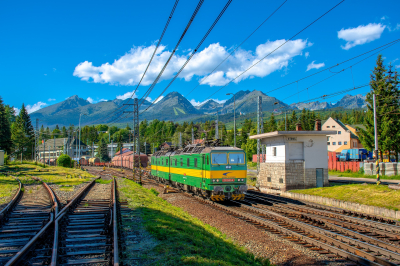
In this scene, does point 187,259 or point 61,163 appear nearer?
point 187,259

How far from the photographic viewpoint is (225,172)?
16.3 metres

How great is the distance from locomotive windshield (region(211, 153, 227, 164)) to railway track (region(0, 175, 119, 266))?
625 centimetres

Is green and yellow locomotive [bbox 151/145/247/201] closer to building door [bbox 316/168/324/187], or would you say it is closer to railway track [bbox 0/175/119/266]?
railway track [bbox 0/175/119/266]

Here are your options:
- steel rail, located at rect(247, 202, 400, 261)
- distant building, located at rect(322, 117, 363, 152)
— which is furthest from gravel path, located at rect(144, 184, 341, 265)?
distant building, located at rect(322, 117, 363, 152)

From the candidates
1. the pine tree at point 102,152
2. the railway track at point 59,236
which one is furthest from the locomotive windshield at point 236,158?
the pine tree at point 102,152

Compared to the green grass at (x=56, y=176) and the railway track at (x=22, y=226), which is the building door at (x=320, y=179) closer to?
the railway track at (x=22, y=226)

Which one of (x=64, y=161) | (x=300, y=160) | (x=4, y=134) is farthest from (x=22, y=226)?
(x=4, y=134)

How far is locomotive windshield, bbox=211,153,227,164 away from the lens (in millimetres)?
16236

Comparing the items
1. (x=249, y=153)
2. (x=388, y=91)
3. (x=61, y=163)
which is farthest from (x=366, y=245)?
(x=249, y=153)

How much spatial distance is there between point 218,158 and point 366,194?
882 centimetres

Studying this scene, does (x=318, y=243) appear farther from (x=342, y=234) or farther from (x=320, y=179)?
(x=320, y=179)

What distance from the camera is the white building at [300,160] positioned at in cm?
2208

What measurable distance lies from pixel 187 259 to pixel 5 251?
4316 millimetres

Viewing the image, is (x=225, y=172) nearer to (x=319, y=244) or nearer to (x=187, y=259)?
(x=319, y=244)
